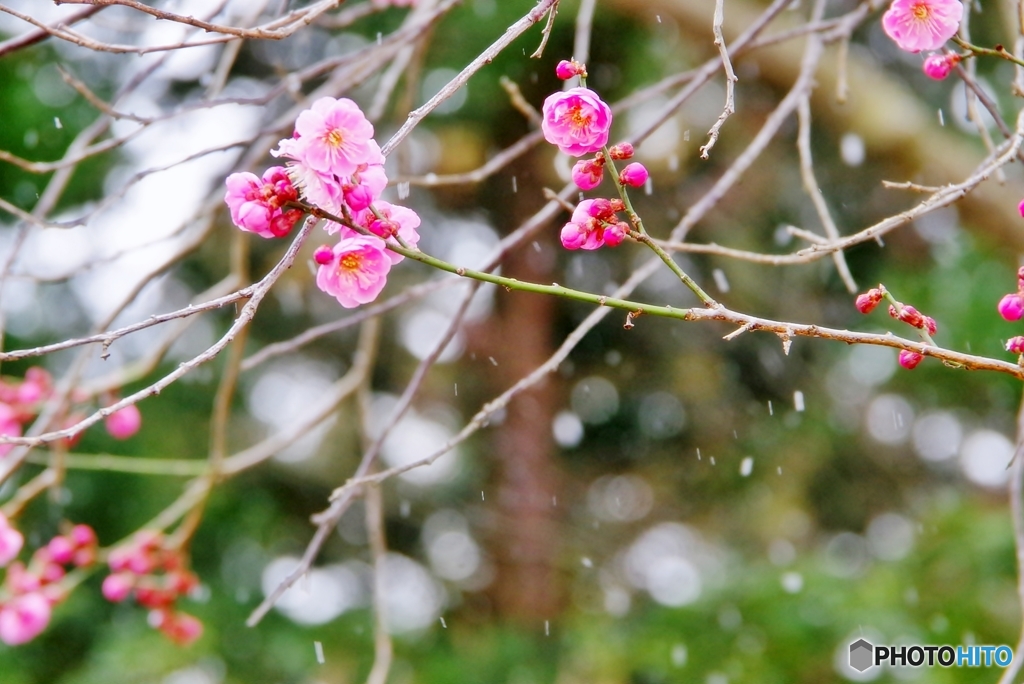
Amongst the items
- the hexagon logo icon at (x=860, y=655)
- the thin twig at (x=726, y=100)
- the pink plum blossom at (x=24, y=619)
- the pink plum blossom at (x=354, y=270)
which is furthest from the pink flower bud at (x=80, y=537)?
the hexagon logo icon at (x=860, y=655)

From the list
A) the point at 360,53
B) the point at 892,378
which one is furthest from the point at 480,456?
the point at 360,53

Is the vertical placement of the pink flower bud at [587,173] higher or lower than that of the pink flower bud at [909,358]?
higher

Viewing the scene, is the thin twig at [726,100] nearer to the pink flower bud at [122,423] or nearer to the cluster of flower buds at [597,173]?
the cluster of flower buds at [597,173]

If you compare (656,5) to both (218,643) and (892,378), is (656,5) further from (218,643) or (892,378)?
(218,643)

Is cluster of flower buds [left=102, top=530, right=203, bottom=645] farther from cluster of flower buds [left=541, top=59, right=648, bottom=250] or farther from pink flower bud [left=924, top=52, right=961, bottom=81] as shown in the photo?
pink flower bud [left=924, top=52, right=961, bottom=81]

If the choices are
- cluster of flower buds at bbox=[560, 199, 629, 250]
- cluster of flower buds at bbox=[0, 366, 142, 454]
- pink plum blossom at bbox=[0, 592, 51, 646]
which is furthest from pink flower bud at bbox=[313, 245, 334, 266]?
pink plum blossom at bbox=[0, 592, 51, 646]
